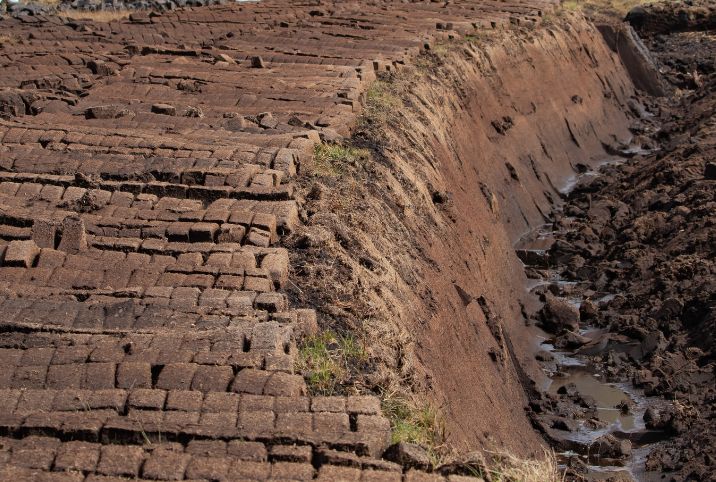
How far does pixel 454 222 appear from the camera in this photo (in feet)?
37.2

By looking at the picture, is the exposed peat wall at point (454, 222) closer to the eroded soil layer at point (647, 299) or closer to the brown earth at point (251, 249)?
the brown earth at point (251, 249)

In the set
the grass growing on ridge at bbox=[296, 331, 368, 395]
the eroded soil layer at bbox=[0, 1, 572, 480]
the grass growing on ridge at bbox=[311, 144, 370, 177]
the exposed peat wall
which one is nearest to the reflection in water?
the exposed peat wall

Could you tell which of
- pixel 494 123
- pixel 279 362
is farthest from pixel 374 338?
pixel 494 123

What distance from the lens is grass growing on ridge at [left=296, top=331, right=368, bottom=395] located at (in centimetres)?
591

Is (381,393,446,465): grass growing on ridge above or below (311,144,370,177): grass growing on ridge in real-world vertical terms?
below

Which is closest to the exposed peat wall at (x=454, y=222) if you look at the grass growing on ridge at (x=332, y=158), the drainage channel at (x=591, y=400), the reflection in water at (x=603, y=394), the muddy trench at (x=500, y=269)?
the muddy trench at (x=500, y=269)

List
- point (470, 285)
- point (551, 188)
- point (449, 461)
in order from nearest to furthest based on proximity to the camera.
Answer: point (449, 461), point (470, 285), point (551, 188)

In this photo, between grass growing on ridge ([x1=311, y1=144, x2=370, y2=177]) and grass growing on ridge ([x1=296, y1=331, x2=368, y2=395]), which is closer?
grass growing on ridge ([x1=296, y1=331, x2=368, y2=395])

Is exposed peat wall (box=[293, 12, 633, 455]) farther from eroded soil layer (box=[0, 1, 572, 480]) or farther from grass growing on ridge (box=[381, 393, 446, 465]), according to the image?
eroded soil layer (box=[0, 1, 572, 480])

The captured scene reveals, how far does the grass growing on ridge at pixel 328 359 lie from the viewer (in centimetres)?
591

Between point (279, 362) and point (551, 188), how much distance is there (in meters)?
12.0

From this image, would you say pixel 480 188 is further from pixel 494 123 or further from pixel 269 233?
pixel 269 233

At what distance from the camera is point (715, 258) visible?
1225 cm

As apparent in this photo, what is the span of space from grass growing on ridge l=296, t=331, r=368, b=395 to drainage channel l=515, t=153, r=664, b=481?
112 inches
